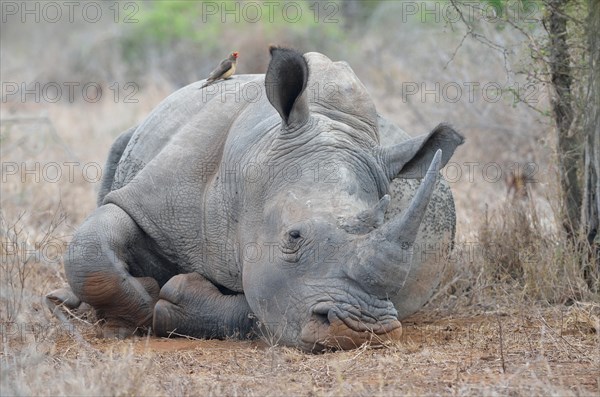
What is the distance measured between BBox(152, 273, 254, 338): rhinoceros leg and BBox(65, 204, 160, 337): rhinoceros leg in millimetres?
195

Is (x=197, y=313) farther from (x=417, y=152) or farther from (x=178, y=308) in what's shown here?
(x=417, y=152)

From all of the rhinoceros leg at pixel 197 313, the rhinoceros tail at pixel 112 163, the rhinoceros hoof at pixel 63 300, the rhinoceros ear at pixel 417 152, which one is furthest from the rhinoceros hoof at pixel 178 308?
the rhinoceros tail at pixel 112 163

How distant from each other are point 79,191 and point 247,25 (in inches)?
333

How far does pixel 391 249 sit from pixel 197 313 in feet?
5.50

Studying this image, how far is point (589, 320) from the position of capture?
6836mm

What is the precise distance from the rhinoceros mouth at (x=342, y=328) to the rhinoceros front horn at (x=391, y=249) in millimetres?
160

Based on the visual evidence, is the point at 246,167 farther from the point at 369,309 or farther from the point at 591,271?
the point at 591,271

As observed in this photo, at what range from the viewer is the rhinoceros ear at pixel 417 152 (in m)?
6.91

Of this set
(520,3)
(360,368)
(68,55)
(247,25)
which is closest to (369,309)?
(360,368)

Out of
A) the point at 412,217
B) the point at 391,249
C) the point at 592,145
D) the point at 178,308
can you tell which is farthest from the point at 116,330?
the point at 592,145

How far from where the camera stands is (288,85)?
6.77m

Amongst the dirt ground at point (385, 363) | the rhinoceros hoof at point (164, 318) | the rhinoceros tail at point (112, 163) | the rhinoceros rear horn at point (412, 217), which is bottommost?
the rhinoceros hoof at point (164, 318)

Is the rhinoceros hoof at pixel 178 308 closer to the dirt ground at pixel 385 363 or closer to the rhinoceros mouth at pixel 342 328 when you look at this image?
the dirt ground at pixel 385 363

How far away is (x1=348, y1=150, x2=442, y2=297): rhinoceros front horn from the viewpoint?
5.96 m
